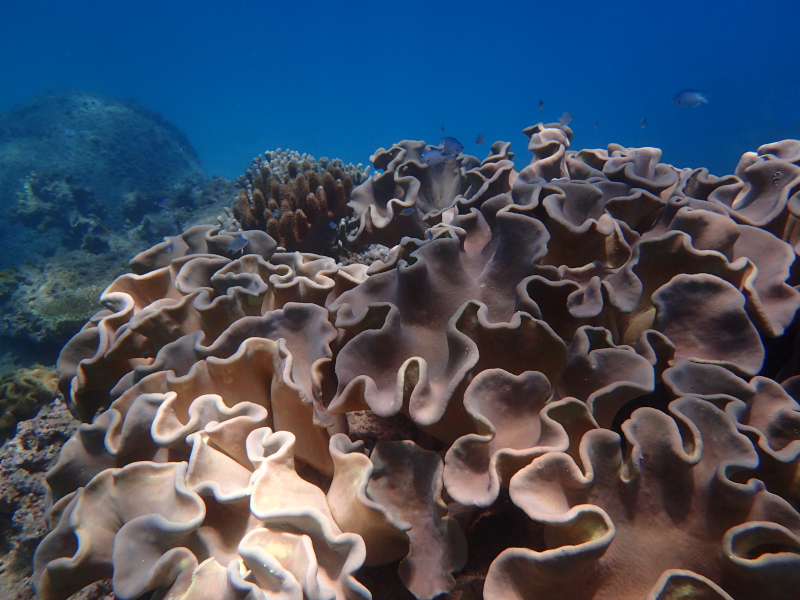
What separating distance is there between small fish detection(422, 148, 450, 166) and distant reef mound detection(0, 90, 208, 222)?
18.1m

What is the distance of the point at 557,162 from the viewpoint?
3334mm

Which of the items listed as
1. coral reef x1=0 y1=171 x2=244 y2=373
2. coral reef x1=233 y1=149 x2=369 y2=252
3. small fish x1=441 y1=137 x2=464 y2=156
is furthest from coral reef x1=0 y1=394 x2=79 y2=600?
coral reef x1=0 y1=171 x2=244 y2=373

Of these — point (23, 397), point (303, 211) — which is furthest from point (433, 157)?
point (23, 397)

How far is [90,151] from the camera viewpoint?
71.1 feet

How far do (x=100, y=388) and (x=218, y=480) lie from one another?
1458 millimetres

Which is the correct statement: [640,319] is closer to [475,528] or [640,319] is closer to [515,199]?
[515,199]

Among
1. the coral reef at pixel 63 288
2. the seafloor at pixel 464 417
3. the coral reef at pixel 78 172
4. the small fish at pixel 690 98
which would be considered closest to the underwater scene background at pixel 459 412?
the seafloor at pixel 464 417

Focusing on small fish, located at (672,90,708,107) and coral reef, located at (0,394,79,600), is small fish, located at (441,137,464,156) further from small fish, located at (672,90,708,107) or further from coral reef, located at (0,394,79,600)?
small fish, located at (672,90,708,107)

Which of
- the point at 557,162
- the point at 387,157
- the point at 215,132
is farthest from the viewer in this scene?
the point at 215,132

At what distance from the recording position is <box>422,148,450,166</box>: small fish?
4137 mm

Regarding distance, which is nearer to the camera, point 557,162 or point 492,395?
point 492,395

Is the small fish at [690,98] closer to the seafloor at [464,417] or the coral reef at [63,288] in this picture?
the seafloor at [464,417]

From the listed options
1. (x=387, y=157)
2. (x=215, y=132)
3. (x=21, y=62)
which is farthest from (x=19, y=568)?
(x=21, y=62)

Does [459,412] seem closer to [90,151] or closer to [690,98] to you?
[690,98]
